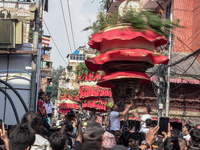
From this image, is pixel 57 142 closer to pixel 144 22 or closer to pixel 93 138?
pixel 93 138

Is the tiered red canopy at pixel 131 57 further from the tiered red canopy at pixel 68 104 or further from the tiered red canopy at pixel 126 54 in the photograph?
the tiered red canopy at pixel 68 104

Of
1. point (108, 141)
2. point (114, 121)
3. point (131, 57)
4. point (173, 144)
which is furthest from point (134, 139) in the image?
point (131, 57)

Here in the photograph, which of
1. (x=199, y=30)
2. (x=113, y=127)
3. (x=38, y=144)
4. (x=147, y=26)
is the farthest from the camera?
(x=199, y=30)

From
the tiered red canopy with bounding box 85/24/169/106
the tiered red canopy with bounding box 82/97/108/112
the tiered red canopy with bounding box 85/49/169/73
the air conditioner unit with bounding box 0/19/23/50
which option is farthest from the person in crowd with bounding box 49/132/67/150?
the tiered red canopy with bounding box 82/97/108/112

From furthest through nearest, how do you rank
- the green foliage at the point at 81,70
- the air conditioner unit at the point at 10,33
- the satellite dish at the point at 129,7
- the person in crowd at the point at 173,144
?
the green foliage at the point at 81,70
the air conditioner unit at the point at 10,33
the person in crowd at the point at 173,144
the satellite dish at the point at 129,7

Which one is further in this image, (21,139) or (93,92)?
(93,92)

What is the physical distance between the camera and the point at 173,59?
20.9 m

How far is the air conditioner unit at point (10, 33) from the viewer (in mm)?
12266

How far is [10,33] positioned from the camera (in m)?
12.4

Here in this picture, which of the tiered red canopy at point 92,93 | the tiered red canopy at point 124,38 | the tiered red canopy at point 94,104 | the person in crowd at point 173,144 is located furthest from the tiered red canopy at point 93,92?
the tiered red canopy at point 124,38

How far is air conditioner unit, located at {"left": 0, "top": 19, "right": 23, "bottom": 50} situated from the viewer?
12.3 m

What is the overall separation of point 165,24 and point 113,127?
3.71 meters

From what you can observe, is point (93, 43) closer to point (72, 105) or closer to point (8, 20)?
point (8, 20)

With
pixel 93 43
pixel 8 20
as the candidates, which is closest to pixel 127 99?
pixel 93 43
